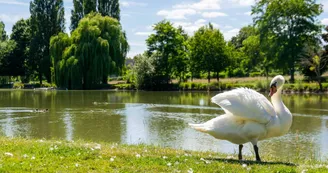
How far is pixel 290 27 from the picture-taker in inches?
2571

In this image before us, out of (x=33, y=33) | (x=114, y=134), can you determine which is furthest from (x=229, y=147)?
(x=33, y=33)

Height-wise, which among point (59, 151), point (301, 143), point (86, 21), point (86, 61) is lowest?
point (301, 143)

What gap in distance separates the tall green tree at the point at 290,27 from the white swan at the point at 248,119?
56595 millimetres

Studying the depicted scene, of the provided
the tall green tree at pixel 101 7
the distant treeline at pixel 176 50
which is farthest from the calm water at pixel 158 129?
the tall green tree at pixel 101 7

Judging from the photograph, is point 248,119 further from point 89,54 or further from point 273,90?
point 89,54

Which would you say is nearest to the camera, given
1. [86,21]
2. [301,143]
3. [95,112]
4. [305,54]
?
[301,143]

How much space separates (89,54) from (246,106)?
5697cm

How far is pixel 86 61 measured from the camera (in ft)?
211

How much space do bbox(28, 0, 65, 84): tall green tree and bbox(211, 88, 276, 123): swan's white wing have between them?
80.5 m

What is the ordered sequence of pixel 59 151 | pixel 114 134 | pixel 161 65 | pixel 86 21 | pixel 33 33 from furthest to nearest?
1. pixel 33 33
2. pixel 161 65
3. pixel 86 21
4. pixel 114 134
5. pixel 59 151

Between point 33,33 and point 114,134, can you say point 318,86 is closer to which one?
point 114,134

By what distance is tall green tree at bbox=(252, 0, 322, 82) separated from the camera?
63.6 m

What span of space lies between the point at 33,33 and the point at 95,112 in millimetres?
58928

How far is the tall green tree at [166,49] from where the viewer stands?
7125cm
